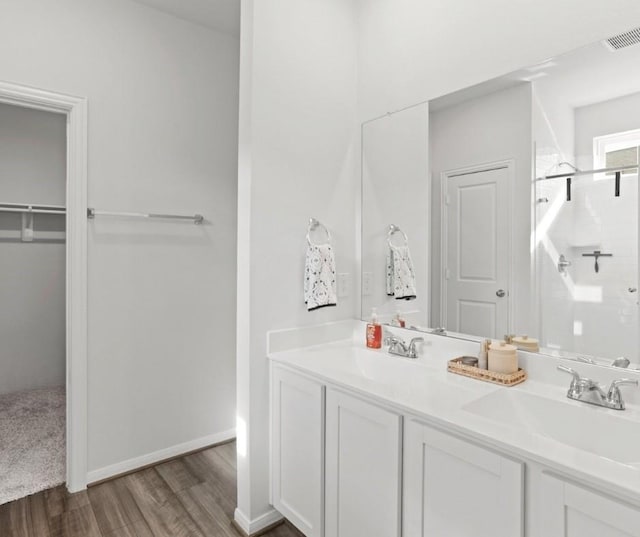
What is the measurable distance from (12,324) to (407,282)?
11.8 feet

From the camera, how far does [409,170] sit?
195cm

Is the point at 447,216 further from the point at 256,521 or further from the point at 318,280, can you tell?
the point at 256,521

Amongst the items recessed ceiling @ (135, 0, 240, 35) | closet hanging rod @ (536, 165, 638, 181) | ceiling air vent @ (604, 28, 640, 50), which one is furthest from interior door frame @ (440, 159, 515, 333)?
recessed ceiling @ (135, 0, 240, 35)

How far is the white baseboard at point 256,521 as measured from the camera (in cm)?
186

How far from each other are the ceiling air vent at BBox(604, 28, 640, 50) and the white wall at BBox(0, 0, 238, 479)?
2105 millimetres

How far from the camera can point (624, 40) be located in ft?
4.31

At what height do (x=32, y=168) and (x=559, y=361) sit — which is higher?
(x=32, y=168)

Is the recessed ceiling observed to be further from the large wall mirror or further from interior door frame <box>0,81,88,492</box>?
the large wall mirror

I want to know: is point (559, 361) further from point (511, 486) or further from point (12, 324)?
point (12, 324)

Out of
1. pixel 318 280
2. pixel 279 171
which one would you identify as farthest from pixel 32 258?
pixel 318 280

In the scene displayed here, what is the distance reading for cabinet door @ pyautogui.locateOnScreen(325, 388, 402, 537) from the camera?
4.28 ft

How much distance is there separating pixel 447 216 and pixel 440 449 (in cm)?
98

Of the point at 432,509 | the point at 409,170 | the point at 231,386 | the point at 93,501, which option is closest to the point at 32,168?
the point at 231,386

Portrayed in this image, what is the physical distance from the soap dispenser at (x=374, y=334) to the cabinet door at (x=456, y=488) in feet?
2.42
